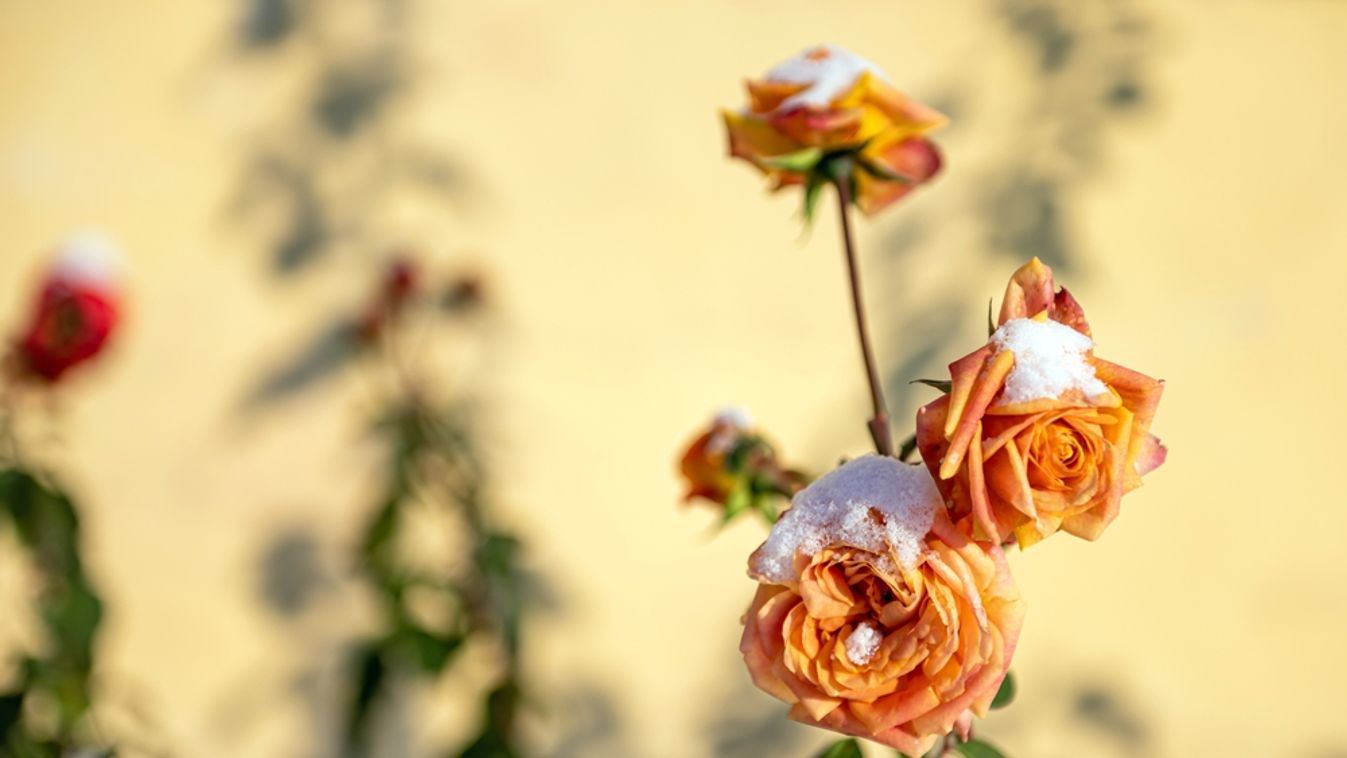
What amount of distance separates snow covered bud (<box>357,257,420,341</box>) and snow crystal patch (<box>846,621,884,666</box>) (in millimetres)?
790

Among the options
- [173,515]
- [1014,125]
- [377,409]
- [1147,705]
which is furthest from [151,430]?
[1147,705]

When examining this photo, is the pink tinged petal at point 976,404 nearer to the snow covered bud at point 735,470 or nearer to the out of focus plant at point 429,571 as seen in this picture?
the snow covered bud at point 735,470

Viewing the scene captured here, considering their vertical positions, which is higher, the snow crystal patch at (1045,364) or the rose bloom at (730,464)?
the snow crystal patch at (1045,364)

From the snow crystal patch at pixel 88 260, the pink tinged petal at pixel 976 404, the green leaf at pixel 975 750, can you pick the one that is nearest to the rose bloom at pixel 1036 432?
the pink tinged petal at pixel 976 404

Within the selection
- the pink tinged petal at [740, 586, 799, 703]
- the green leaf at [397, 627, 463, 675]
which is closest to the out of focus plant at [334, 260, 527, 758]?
the green leaf at [397, 627, 463, 675]

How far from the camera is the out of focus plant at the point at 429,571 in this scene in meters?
0.97

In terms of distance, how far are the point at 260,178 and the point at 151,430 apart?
32cm

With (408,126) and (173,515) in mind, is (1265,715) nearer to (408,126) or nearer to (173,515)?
(408,126)

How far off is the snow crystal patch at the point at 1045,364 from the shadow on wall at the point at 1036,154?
0.71m

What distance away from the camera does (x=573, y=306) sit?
3.70ft

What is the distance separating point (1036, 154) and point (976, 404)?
76 centimetres

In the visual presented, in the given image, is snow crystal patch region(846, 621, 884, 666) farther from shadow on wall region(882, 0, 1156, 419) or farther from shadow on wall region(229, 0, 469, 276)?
shadow on wall region(229, 0, 469, 276)

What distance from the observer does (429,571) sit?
1.15 metres

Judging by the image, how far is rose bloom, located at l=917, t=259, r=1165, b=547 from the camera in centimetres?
31
